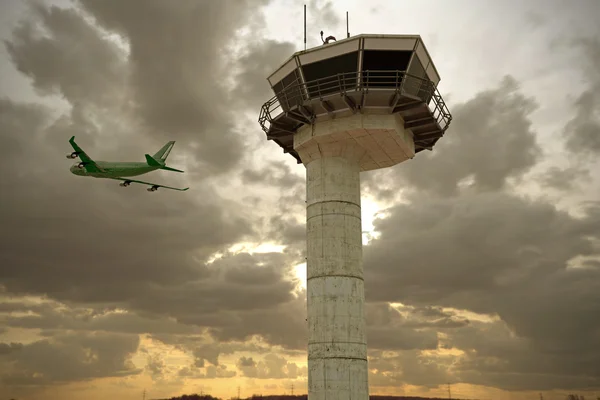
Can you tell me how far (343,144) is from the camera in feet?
113

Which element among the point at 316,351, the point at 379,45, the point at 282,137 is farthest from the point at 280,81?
the point at 316,351

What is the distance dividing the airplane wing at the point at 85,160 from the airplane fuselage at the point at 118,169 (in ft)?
1.76

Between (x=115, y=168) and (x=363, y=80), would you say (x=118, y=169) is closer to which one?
(x=115, y=168)

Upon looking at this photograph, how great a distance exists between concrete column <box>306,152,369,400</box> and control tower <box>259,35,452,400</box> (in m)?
0.06

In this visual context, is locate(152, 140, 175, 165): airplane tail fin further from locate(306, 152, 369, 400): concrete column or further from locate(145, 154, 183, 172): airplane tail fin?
locate(306, 152, 369, 400): concrete column

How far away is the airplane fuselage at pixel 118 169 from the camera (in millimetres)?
46500

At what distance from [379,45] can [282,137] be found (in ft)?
33.5

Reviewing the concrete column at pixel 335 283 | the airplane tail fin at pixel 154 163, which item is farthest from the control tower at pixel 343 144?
the airplane tail fin at pixel 154 163

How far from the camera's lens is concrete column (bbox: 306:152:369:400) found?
1218 inches

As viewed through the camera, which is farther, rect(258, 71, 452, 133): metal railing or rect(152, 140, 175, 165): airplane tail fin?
rect(152, 140, 175, 165): airplane tail fin

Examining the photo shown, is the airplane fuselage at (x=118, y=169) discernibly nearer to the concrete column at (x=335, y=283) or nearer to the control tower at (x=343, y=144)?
the control tower at (x=343, y=144)

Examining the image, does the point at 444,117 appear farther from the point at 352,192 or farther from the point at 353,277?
the point at 353,277

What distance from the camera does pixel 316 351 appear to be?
103ft

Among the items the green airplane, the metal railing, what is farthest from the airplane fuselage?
the metal railing
